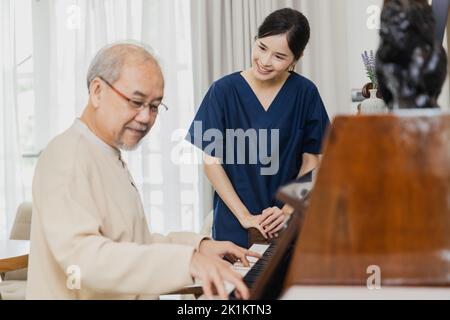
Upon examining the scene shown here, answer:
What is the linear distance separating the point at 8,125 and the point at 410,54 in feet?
12.8

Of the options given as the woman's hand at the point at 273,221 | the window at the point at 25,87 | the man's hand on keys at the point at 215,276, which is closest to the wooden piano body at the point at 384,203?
the man's hand on keys at the point at 215,276

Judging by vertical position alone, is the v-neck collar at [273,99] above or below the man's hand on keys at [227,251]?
above

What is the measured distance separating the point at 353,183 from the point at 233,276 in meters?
0.29

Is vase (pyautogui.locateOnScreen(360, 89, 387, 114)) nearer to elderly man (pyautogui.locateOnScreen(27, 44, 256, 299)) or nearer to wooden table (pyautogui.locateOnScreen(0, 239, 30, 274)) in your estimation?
elderly man (pyautogui.locateOnScreen(27, 44, 256, 299))

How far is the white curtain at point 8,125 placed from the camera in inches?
166

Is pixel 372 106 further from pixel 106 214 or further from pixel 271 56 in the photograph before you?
pixel 106 214

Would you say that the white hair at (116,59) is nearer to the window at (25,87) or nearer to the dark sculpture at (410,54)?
the dark sculpture at (410,54)

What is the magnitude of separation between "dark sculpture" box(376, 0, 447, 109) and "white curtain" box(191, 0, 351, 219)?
8.83ft

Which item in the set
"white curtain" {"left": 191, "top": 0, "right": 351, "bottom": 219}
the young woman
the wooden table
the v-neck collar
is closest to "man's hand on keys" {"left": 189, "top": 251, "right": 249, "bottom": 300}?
the young woman

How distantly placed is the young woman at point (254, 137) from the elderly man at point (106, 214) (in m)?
0.73

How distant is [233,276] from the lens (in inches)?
36.5

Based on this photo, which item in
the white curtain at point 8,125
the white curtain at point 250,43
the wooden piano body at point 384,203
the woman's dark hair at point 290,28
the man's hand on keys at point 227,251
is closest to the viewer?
the wooden piano body at point 384,203
